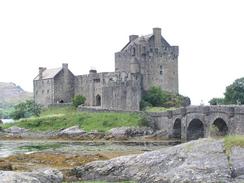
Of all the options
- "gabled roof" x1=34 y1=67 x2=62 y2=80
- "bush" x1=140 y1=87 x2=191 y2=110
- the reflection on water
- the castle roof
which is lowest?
the reflection on water

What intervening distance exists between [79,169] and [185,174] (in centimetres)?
854

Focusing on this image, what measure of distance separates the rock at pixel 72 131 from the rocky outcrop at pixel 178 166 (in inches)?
1764

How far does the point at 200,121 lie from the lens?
72.9 m

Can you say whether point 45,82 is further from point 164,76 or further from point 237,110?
point 237,110

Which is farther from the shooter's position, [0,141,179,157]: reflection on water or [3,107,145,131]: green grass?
[3,107,145,131]: green grass

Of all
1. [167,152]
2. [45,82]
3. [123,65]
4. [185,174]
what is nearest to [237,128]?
[167,152]

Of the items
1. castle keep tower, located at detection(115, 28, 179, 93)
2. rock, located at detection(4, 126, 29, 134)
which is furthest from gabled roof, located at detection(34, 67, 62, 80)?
rock, located at detection(4, 126, 29, 134)

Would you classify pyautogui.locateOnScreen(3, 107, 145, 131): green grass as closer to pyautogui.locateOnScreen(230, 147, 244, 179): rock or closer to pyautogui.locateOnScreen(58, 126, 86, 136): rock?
pyautogui.locateOnScreen(58, 126, 86, 136): rock

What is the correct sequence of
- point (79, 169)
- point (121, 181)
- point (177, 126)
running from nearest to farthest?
point (121, 181) < point (79, 169) < point (177, 126)

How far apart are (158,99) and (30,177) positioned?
6746 centimetres

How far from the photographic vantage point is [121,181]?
31844 mm

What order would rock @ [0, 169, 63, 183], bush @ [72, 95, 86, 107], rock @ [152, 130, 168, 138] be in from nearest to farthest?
1. rock @ [0, 169, 63, 183]
2. rock @ [152, 130, 168, 138]
3. bush @ [72, 95, 86, 107]

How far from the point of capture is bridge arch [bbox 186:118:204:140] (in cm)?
7344

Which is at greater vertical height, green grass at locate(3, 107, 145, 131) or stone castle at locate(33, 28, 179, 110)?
stone castle at locate(33, 28, 179, 110)
